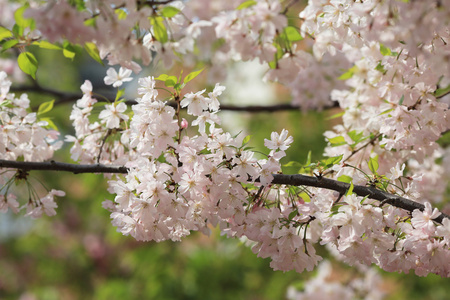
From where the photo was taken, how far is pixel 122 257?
662 centimetres

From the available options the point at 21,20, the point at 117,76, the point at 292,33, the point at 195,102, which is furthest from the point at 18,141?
the point at 292,33

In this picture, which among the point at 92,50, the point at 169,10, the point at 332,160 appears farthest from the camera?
the point at 332,160

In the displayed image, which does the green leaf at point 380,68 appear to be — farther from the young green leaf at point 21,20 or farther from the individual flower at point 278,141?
the young green leaf at point 21,20

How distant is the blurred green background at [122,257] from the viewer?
4312mm

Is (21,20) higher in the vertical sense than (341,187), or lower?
higher

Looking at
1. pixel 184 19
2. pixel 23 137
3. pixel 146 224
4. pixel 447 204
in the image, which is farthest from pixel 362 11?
pixel 447 204

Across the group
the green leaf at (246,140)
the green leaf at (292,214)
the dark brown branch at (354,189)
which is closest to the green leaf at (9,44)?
the green leaf at (246,140)

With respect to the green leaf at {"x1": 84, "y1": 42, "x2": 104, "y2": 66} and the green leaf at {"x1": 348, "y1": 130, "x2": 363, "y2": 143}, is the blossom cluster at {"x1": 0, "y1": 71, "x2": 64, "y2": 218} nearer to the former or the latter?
the green leaf at {"x1": 84, "y1": 42, "x2": 104, "y2": 66}

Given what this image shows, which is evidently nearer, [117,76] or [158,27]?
[158,27]

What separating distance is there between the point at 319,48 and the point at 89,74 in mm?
9546

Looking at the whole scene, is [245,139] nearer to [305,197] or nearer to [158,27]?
[305,197]

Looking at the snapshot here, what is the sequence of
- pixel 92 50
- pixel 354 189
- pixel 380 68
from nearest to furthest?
1. pixel 92 50
2. pixel 354 189
3. pixel 380 68

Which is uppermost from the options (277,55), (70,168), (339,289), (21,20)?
(21,20)

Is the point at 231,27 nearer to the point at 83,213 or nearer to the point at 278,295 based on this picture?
the point at 278,295
